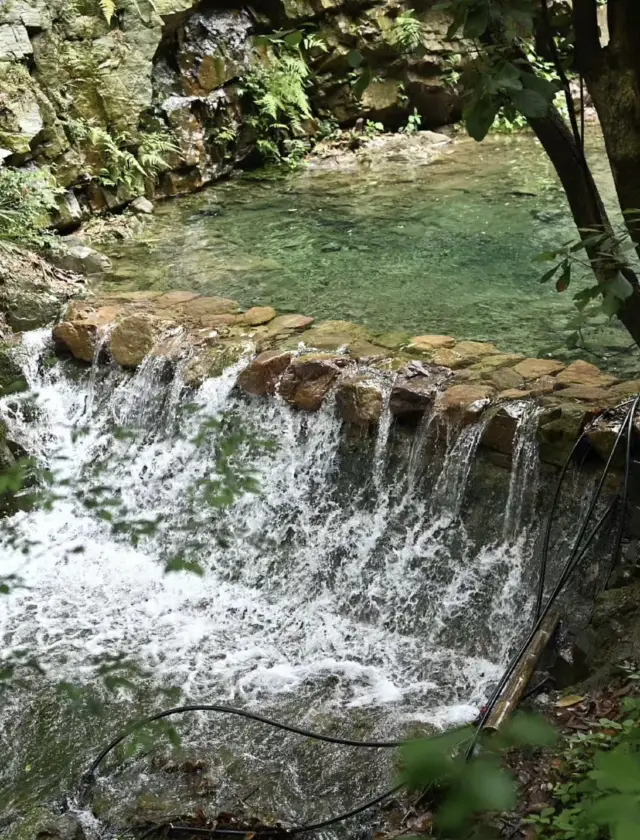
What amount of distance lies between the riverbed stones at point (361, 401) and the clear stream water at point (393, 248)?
1067 millimetres

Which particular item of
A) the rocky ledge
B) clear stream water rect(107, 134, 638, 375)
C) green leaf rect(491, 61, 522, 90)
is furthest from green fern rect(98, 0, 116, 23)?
green leaf rect(491, 61, 522, 90)

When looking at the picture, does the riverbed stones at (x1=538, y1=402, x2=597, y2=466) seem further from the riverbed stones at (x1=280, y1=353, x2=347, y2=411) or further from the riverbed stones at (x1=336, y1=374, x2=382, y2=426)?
the riverbed stones at (x1=280, y1=353, x2=347, y2=411)

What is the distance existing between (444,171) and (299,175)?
1.78 meters

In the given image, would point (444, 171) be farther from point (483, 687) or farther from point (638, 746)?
point (638, 746)

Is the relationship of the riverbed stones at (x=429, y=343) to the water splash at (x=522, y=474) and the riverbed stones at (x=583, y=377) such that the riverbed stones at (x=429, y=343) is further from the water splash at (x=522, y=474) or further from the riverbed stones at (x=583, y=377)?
the water splash at (x=522, y=474)

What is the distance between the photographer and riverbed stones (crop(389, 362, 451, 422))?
14.5 feet

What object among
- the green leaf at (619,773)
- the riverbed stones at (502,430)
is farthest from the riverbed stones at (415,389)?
the green leaf at (619,773)

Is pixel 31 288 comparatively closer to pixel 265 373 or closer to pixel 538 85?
pixel 265 373

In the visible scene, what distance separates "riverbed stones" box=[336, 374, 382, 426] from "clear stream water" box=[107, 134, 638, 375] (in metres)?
1.07

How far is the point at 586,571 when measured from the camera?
374 cm

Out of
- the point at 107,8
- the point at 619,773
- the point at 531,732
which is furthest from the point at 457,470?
the point at 107,8

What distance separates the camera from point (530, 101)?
1609 mm

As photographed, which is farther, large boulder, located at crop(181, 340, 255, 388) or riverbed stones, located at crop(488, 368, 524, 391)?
large boulder, located at crop(181, 340, 255, 388)

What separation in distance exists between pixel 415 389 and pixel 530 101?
2886 mm
